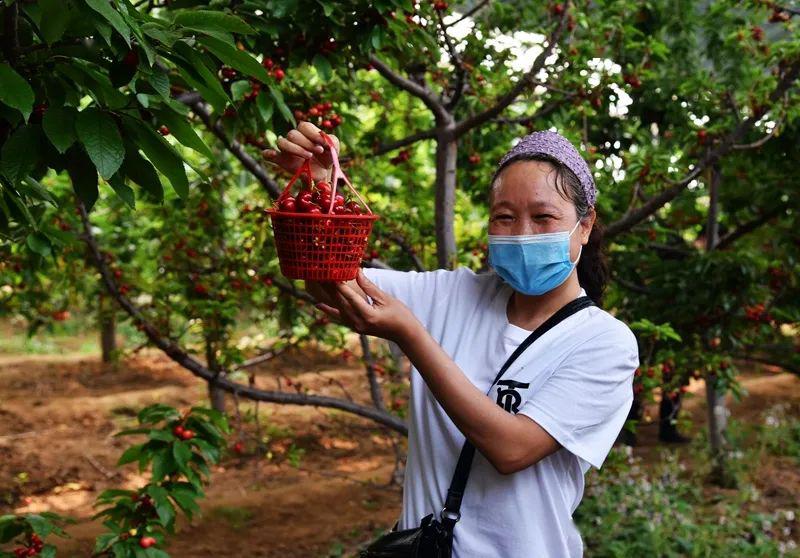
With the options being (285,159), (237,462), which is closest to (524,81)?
(285,159)

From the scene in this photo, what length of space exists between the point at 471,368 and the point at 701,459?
5.27m

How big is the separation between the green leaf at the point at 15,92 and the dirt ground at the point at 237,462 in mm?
3160

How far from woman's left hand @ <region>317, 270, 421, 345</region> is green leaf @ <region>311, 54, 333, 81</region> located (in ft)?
4.17

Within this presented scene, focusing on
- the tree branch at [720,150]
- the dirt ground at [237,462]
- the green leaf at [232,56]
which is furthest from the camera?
the dirt ground at [237,462]

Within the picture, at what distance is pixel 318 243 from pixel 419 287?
0.42 metres

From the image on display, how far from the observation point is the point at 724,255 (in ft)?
15.2

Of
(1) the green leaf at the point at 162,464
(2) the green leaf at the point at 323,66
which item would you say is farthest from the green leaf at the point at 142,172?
(1) the green leaf at the point at 162,464

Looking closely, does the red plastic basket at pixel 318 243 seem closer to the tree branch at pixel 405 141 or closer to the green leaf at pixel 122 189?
the green leaf at pixel 122 189

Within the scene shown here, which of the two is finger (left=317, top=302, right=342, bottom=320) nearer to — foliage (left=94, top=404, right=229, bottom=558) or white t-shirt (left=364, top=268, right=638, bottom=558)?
white t-shirt (left=364, top=268, right=638, bottom=558)

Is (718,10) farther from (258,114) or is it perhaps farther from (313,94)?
(258,114)

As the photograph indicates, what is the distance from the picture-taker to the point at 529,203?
1740 millimetres

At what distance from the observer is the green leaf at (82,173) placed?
68.4 inches

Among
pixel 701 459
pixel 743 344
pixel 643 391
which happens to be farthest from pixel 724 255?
pixel 701 459

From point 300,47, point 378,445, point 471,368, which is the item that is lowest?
point 378,445
